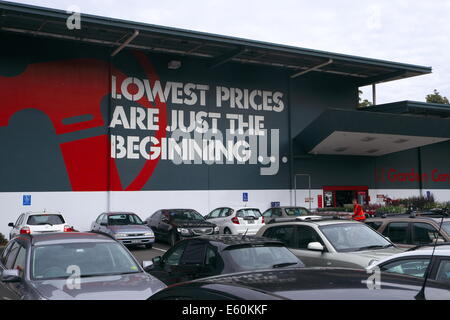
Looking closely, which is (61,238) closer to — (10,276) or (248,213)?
(10,276)

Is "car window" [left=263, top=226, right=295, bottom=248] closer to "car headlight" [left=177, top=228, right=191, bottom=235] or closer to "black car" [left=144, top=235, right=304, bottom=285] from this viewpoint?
"black car" [left=144, top=235, right=304, bottom=285]

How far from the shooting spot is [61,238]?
25.6 ft

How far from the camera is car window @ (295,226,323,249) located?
33.7 ft

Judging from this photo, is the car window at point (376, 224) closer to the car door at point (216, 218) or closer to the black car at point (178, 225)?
the black car at point (178, 225)

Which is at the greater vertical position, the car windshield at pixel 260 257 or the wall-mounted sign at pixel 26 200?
the wall-mounted sign at pixel 26 200

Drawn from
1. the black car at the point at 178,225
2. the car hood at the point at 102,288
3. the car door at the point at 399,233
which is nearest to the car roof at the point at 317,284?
the car hood at the point at 102,288

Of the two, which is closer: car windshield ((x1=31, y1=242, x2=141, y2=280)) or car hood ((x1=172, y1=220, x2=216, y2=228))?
car windshield ((x1=31, y1=242, x2=141, y2=280))

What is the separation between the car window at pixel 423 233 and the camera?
10772mm

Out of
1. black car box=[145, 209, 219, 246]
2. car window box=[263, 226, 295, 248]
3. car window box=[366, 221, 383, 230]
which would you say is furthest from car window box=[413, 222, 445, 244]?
black car box=[145, 209, 219, 246]

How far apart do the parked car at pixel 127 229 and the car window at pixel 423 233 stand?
11007 millimetres

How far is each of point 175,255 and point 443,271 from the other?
15.9 ft

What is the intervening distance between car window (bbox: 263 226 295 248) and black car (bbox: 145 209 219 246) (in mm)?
8755
